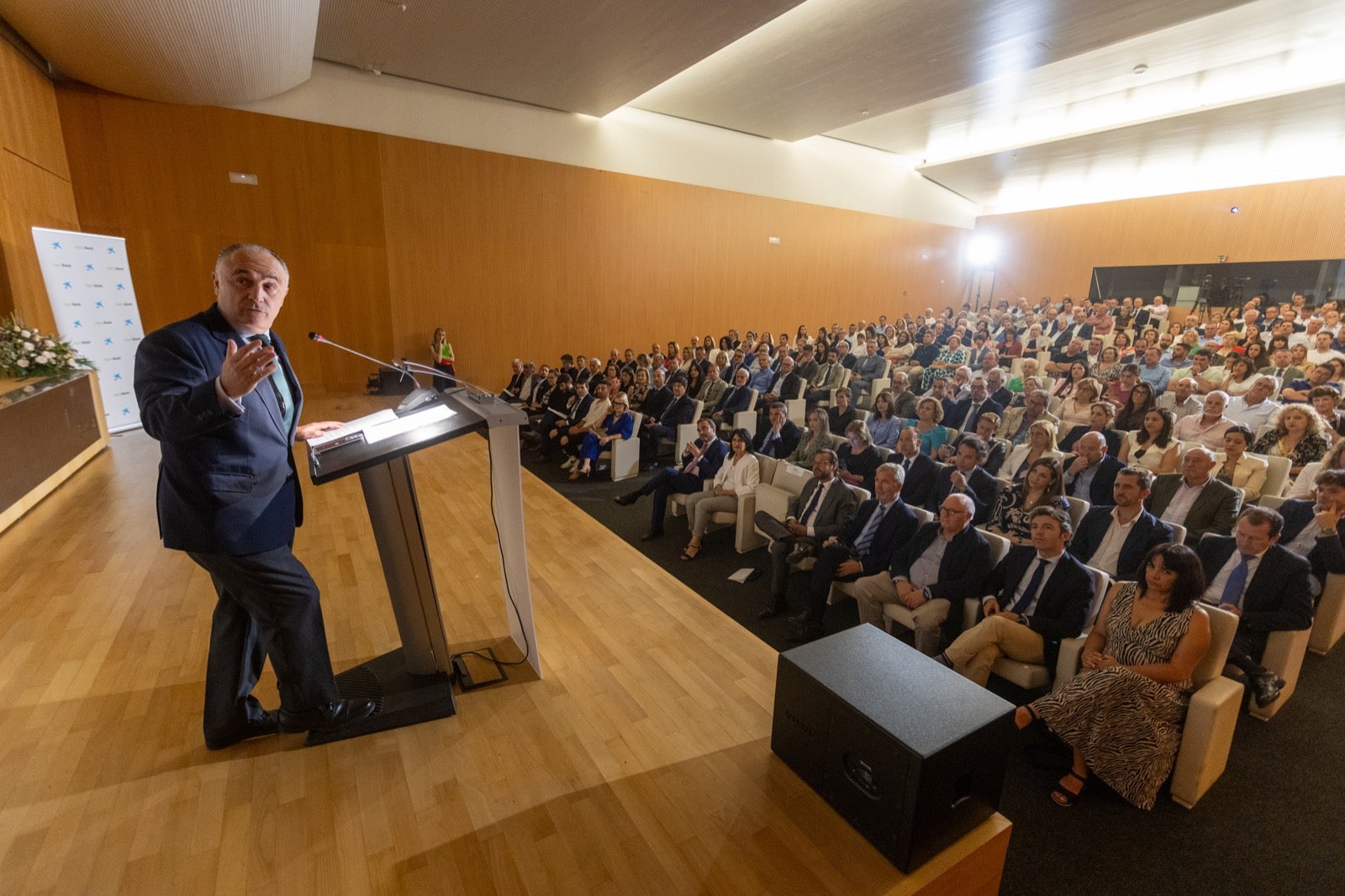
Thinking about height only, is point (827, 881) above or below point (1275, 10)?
below

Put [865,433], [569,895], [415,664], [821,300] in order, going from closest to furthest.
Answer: [569,895] → [415,664] → [865,433] → [821,300]

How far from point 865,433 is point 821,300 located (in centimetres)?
930

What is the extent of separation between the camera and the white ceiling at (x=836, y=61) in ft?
17.8

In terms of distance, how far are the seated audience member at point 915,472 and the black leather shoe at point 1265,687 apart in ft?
5.52

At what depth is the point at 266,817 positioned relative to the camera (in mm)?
1508

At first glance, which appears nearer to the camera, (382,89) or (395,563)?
(395,563)

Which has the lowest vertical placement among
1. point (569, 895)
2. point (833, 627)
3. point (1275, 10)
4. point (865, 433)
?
point (833, 627)

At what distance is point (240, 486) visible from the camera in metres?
1.44

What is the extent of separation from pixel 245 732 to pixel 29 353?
440 cm

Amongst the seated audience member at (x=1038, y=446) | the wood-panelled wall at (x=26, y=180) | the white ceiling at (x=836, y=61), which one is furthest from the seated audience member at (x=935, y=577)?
the wood-panelled wall at (x=26, y=180)

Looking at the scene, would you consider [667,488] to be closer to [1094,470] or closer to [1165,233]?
[1094,470]

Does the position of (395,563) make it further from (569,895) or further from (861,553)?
(861,553)

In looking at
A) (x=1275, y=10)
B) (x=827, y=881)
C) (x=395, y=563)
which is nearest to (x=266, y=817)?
(x=395, y=563)

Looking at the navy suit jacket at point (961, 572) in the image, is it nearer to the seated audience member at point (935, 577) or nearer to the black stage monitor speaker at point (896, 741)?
the seated audience member at point (935, 577)
